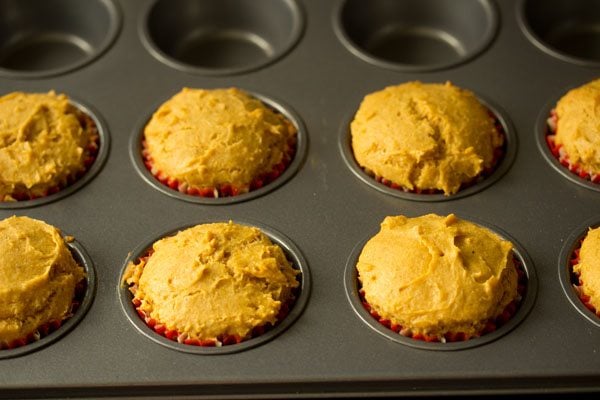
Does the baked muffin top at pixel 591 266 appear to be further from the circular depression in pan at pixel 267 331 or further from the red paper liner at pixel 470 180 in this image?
the circular depression in pan at pixel 267 331

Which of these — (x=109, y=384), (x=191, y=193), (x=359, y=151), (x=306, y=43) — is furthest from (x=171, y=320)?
(x=306, y=43)

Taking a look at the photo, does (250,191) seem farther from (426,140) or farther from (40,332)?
(40,332)

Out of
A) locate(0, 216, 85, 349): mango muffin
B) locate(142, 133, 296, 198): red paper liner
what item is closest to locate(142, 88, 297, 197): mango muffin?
locate(142, 133, 296, 198): red paper liner

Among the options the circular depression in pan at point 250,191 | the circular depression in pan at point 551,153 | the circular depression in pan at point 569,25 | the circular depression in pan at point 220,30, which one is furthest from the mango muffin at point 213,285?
the circular depression in pan at point 569,25

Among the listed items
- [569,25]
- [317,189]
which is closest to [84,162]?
[317,189]

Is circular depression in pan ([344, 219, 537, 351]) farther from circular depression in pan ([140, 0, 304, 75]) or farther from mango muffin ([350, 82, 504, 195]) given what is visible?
circular depression in pan ([140, 0, 304, 75])
